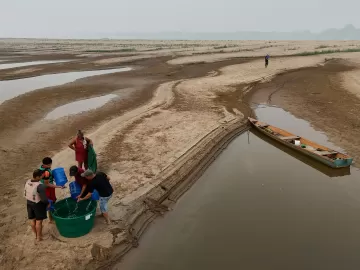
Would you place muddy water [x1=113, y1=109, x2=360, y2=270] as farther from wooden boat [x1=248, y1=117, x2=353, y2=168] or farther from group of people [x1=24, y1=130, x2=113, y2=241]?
group of people [x1=24, y1=130, x2=113, y2=241]

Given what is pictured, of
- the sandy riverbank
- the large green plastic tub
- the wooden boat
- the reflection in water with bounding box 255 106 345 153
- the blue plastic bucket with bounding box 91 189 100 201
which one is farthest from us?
the reflection in water with bounding box 255 106 345 153

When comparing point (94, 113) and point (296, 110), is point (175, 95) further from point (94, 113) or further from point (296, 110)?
point (296, 110)

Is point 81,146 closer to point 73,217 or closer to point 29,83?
point 73,217

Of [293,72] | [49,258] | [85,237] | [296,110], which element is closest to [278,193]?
[85,237]

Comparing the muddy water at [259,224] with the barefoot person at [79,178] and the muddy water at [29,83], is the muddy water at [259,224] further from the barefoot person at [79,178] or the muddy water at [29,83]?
the muddy water at [29,83]

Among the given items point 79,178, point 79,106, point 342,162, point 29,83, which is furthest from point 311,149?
point 29,83

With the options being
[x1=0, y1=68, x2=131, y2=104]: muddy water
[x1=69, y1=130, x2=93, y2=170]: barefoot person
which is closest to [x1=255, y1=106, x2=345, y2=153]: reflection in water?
[x1=69, y1=130, x2=93, y2=170]: barefoot person
